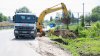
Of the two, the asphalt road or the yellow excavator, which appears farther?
the yellow excavator

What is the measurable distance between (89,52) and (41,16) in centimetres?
2185

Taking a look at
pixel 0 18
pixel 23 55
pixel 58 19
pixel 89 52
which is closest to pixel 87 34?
pixel 89 52

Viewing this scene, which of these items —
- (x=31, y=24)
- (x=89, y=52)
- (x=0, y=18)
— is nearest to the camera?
(x=89, y=52)

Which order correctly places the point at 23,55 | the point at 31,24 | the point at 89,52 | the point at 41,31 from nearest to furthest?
the point at 23,55 → the point at 89,52 → the point at 31,24 → the point at 41,31

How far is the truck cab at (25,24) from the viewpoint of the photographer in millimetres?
36219

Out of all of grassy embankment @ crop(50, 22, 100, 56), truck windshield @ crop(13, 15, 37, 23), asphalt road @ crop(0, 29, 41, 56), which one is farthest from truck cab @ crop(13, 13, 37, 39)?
asphalt road @ crop(0, 29, 41, 56)

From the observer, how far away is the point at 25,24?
36.3 meters

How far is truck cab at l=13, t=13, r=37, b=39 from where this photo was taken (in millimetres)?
36219

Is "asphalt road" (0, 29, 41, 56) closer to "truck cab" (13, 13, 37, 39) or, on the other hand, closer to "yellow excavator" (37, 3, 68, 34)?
"truck cab" (13, 13, 37, 39)

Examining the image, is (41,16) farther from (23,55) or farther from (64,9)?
(23,55)

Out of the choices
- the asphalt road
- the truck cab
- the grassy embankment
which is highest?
the truck cab

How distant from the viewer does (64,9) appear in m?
42.2

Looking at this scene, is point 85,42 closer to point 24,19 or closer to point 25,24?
point 25,24

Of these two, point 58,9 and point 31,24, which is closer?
point 31,24
